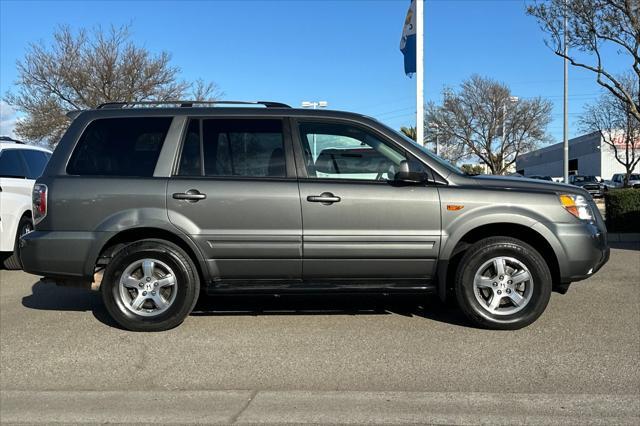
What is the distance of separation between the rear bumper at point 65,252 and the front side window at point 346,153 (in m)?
2.07

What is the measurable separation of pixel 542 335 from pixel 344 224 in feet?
6.81

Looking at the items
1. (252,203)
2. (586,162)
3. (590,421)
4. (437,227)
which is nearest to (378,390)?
(590,421)

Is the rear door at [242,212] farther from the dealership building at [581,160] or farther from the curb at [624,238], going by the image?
the dealership building at [581,160]

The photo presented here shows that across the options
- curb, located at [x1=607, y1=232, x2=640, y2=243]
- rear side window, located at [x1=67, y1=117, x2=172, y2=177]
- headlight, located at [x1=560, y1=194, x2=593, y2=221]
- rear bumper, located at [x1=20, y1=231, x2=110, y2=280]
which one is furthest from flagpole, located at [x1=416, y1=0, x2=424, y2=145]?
rear bumper, located at [x1=20, y1=231, x2=110, y2=280]

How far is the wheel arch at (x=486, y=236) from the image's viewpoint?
497 centimetres

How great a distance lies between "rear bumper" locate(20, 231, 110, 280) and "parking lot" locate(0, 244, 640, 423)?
662 mm

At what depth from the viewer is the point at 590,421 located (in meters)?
3.37

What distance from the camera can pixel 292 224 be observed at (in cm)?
495

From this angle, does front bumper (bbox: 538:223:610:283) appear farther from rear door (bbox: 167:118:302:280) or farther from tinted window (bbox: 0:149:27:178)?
tinted window (bbox: 0:149:27:178)

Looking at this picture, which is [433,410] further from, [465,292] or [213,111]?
[213,111]

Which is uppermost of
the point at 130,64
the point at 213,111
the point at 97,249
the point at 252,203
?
the point at 130,64

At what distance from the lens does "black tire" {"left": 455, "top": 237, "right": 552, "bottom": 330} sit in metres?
4.93

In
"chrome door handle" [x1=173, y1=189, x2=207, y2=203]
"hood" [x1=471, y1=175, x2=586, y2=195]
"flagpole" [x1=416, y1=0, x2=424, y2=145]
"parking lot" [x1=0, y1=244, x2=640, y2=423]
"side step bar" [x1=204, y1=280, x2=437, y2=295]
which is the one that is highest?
"flagpole" [x1=416, y1=0, x2=424, y2=145]

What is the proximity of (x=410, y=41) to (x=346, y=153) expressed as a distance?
8.72m
